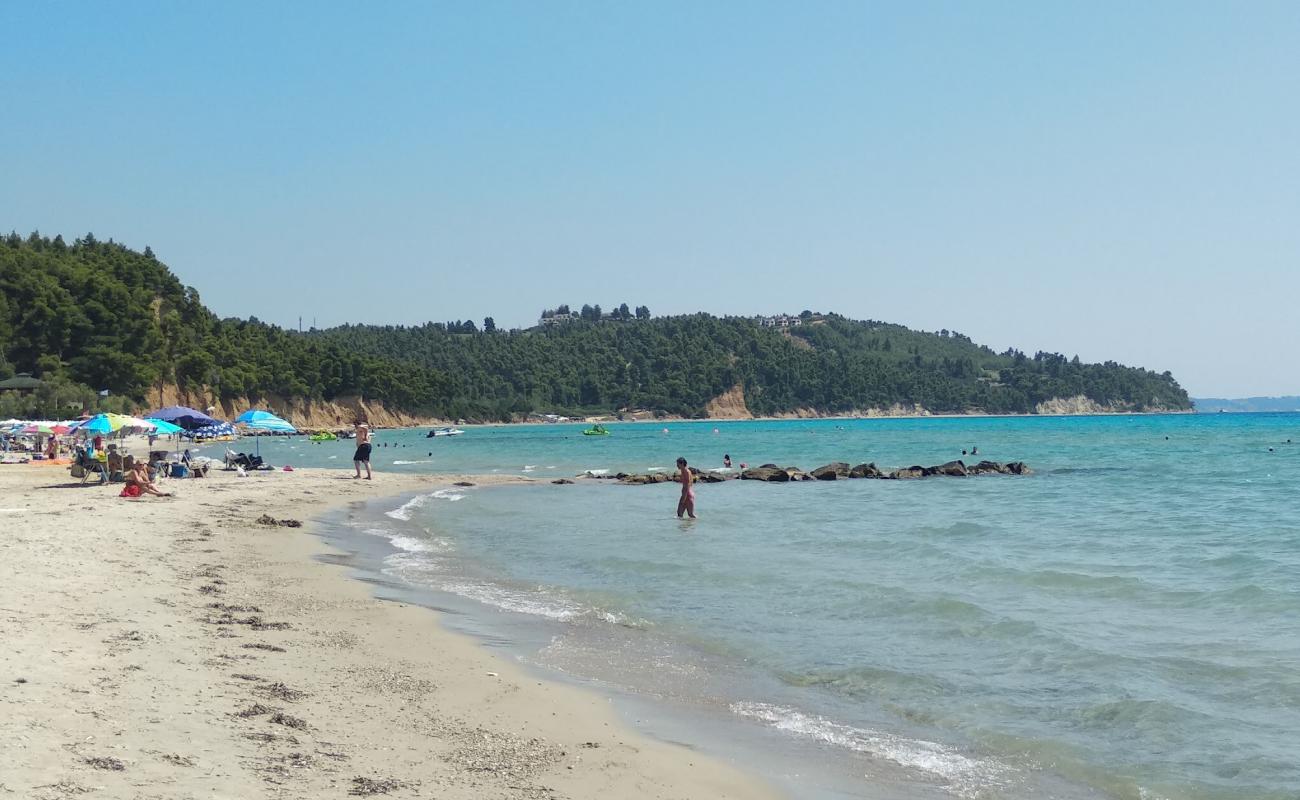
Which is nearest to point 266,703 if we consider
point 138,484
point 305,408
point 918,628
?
point 918,628

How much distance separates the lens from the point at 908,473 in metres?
45.5

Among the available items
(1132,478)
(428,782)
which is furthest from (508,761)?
(1132,478)

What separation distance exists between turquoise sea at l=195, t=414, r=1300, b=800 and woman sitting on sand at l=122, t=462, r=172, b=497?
4.65m

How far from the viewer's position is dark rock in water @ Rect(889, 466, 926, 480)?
44250 millimetres

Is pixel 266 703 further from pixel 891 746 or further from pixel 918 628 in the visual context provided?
pixel 918 628

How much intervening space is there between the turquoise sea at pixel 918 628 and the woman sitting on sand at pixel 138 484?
4.65 m

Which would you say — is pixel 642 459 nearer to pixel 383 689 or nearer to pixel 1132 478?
pixel 1132 478

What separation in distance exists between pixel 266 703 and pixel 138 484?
19.7 metres

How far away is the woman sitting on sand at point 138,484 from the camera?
2420 centimetres

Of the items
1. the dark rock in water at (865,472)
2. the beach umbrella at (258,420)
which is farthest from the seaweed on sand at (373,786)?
the dark rock in water at (865,472)

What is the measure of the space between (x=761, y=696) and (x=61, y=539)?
1129cm

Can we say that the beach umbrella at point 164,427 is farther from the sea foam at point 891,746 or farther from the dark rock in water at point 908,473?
the sea foam at point 891,746

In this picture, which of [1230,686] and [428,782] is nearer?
[428,782]

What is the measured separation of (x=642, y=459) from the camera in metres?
62.6
